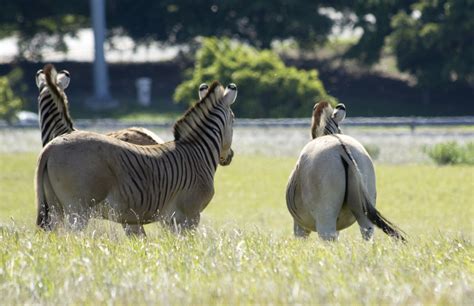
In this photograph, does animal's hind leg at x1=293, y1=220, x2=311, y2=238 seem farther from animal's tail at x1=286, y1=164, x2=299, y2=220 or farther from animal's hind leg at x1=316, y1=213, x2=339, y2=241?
animal's hind leg at x1=316, y1=213, x2=339, y2=241

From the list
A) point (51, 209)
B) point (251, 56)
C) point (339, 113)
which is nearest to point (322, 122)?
point (339, 113)

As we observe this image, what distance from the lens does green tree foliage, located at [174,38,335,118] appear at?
149ft

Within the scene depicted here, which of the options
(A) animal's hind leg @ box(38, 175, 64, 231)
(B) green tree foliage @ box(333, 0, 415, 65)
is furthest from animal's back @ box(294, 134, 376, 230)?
(B) green tree foliage @ box(333, 0, 415, 65)

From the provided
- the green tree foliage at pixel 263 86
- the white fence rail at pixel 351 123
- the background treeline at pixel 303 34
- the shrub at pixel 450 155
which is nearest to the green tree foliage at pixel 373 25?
the background treeline at pixel 303 34

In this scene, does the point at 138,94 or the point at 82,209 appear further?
the point at 138,94

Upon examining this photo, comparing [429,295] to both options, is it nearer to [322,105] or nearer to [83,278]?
[83,278]

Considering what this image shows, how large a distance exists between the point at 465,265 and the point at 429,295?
5.72 ft

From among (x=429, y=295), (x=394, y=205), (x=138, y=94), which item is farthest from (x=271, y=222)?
(x=138, y=94)

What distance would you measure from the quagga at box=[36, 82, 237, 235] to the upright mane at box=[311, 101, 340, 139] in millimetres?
993

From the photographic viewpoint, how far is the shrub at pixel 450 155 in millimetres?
28156

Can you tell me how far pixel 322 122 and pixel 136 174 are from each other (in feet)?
7.71

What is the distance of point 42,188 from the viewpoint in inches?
489

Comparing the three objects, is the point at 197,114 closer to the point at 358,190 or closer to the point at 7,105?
the point at 358,190

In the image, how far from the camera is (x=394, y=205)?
22.1 meters
